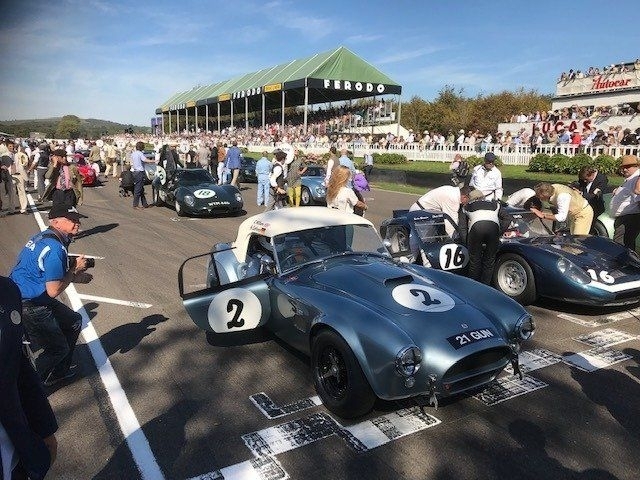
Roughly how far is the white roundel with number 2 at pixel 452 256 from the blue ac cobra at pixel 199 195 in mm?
7262

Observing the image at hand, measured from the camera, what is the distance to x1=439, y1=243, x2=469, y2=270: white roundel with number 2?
642 cm

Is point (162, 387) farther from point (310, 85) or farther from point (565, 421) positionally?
point (310, 85)

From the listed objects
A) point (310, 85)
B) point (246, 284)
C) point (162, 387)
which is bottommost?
point (162, 387)

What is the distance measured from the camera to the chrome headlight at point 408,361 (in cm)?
318

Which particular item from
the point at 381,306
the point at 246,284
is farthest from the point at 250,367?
the point at 381,306

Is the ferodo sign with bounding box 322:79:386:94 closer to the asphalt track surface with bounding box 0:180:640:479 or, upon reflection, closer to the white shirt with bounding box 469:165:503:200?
the white shirt with bounding box 469:165:503:200

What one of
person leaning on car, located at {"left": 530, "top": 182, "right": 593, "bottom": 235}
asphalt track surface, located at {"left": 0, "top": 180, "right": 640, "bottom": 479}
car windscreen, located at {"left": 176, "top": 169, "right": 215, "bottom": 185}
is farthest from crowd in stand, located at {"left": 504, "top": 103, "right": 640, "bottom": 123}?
asphalt track surface, located at {"left": 0, "top": 180, "right": 640, "bottom": 479}

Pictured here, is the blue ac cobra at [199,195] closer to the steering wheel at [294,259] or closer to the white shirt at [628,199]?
the steering wheel at [294,259]

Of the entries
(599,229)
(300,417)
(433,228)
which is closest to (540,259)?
(433,228)

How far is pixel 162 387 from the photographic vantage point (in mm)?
4105

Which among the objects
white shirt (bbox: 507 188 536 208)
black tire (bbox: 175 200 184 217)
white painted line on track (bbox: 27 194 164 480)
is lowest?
white painted line on track (bbox: 27 194 164 480)

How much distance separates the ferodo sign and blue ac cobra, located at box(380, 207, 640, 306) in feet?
106

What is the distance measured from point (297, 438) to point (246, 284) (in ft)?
5.02

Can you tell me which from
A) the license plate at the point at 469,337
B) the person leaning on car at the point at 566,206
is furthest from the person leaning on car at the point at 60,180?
the license plate at the point at 469,337
